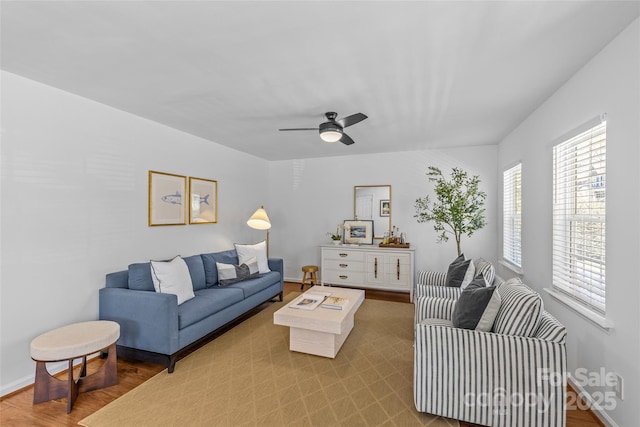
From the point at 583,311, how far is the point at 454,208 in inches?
86.0

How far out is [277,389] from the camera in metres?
2.41

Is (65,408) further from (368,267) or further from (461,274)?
(368,267)

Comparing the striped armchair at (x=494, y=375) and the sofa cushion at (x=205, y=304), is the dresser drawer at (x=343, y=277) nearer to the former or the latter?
the sofa cushion at (x=205, y=304)

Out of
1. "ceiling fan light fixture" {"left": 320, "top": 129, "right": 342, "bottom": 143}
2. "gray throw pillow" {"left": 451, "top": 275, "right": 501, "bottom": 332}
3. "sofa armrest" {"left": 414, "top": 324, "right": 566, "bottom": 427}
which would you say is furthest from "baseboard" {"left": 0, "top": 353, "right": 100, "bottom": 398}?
"gray throw pillow" {"left": 451, "top": 275, "right": 501, "bottom": 332}

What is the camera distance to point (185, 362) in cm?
284

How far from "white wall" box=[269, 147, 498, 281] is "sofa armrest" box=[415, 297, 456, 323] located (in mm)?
2582

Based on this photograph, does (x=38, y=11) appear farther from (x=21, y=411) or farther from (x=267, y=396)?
(x=267, y=396)

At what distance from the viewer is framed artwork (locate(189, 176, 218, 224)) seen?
4258mm

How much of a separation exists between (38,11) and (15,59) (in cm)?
86

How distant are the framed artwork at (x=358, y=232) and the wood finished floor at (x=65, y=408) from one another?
350 cm

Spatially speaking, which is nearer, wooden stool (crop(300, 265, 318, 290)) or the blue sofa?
the blue sofa

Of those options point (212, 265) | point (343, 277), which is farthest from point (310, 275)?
point (212, 265)

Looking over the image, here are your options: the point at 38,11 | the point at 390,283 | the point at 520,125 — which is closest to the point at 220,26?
the point at 38,11

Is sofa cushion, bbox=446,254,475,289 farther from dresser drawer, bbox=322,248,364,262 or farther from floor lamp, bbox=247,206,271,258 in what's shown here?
floor lamp, bbox=247,206,271,258
